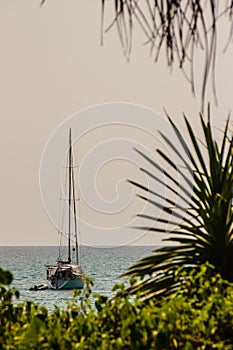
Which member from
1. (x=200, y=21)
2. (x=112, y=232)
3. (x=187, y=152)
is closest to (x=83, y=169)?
(x=112, y=232)

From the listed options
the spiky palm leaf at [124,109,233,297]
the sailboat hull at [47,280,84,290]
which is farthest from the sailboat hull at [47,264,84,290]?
the spiky palm leaf at [124,109,233,297]

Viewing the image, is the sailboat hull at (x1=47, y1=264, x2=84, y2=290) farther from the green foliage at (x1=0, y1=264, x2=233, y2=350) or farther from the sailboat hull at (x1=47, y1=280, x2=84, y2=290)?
the green foliage at (x1=0, y1=264, x2=233, y2=350)

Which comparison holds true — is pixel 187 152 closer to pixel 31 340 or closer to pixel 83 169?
pixel 31 340

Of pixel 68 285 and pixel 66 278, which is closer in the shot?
pixel 66 278

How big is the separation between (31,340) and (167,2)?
1.48m

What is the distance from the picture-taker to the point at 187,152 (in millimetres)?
6152

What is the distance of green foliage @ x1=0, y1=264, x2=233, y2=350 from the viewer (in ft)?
11.2

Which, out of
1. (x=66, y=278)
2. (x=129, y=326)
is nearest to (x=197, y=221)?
(x=129, y=326)

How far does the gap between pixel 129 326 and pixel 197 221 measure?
256 centimetres

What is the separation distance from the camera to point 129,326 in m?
3.49

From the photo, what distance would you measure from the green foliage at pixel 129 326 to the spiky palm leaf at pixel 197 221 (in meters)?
1.18

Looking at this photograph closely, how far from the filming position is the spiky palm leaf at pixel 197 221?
5.48 metres

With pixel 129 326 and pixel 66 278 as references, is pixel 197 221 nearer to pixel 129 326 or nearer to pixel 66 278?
pixel 129 326

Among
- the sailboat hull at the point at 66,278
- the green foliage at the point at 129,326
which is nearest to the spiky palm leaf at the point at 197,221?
the green foliage at the point at 129,326
